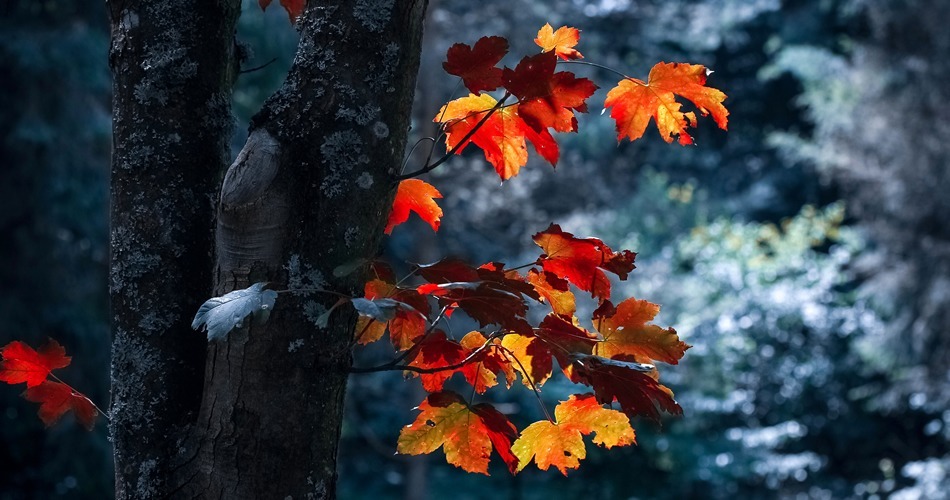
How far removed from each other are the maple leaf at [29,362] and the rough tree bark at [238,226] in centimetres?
8

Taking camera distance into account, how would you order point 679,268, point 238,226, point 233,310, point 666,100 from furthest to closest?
point 679,268 → point 666,100 → point 238,226 → point 233,310

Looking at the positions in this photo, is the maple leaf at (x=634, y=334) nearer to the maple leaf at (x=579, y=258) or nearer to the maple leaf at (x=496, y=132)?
the maple leaf at (x=579, y=258)

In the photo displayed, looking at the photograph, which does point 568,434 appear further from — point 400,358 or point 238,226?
point 238,226

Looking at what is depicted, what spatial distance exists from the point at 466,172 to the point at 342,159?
6664mm

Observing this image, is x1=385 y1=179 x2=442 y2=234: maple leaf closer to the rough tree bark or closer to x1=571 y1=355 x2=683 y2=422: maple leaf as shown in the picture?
the rough tree bark

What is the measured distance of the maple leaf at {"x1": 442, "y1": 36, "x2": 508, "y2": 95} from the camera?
107cm

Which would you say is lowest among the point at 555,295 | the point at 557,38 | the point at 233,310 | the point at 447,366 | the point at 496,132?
the point at 233,310

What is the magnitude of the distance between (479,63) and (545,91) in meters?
0.08

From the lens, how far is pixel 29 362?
1.09 meters

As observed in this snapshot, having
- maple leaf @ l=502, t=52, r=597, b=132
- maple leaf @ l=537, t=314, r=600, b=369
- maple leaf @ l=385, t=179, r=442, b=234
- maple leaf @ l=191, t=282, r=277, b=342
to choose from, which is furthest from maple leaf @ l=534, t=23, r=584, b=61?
maple leaf @ l=191, t=282, r=277, b=342

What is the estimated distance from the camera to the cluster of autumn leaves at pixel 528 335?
3.29ft

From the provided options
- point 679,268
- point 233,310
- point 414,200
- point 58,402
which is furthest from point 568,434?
point 679,268

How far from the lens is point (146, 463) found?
1.02 m

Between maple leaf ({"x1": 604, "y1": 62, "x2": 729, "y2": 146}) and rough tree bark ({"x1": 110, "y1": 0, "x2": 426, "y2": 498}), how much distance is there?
287 mm
